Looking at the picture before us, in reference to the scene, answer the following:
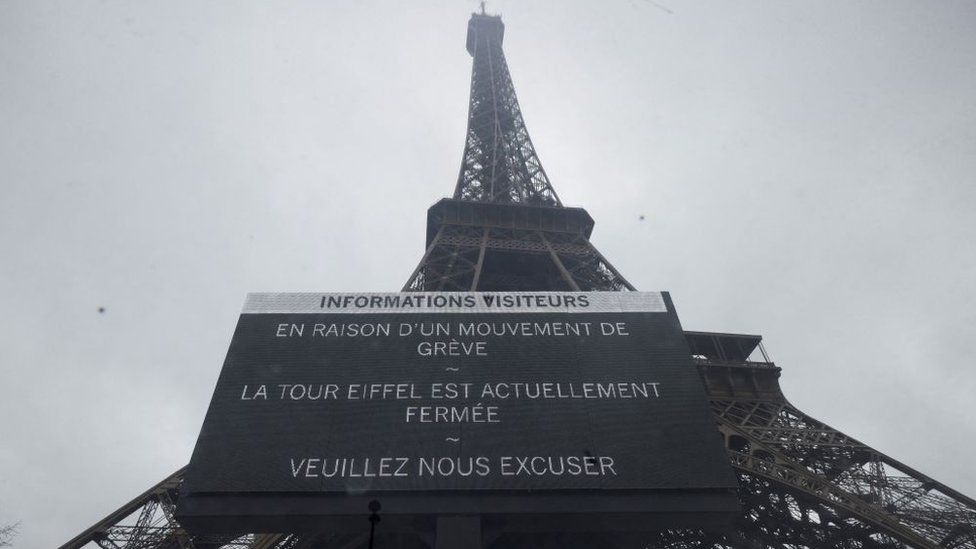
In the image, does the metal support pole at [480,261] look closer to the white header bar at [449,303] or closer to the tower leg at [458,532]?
the white header bar at [449,303]

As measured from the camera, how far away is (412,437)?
11.4 metres

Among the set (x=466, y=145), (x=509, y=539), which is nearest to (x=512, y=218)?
(x=466, y=145)

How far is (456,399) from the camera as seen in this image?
12102 mm

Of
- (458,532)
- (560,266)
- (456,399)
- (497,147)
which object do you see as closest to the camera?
(458,532)

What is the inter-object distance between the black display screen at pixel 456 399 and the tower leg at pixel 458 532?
0.53 m

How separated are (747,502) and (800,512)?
1.70 m

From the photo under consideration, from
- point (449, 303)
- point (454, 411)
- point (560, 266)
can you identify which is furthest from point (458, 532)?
point (560, 266)

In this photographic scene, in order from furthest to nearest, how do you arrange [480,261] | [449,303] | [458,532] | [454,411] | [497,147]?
[497,147]
[480,261]
[449,303]
[454,411]
[458,532]

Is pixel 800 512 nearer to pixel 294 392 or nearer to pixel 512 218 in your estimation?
pixel 294 392

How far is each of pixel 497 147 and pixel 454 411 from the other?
2670 centimetres

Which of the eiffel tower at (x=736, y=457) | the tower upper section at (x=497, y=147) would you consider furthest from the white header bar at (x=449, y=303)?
the tower upper section at (x=497, y=147)

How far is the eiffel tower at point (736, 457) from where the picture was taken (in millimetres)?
13594

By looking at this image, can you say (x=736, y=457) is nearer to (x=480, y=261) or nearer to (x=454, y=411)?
(x=454, y=411)

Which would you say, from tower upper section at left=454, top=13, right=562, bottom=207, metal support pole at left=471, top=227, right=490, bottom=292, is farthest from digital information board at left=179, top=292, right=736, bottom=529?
tower upper section at left=454, top=13, right=562, bottom=207
